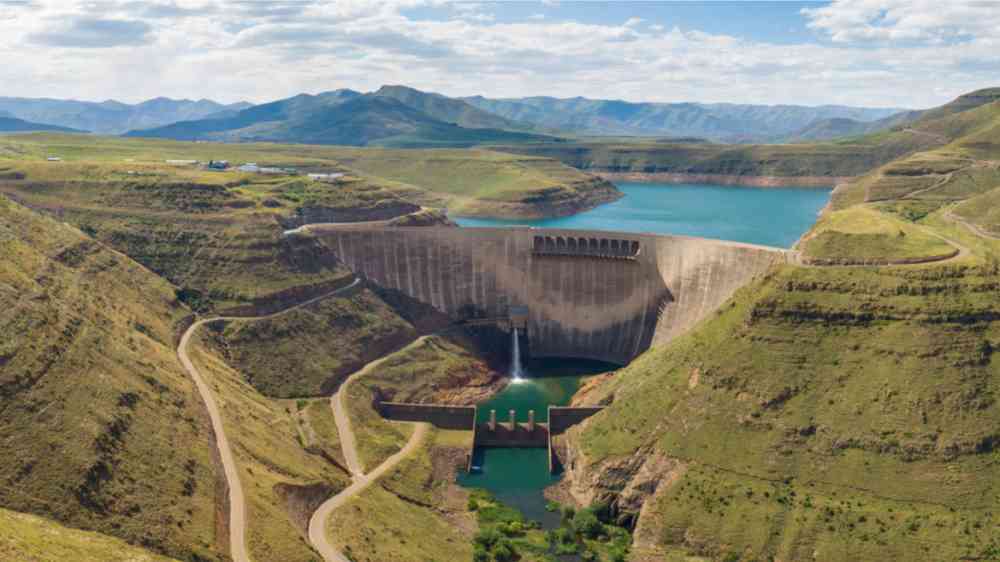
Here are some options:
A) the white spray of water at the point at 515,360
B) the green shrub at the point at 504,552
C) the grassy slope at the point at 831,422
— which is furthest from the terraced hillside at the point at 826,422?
the white spray of water at the point at 515,360

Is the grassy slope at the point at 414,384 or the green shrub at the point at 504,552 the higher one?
the grassy slope at the point at 414,384

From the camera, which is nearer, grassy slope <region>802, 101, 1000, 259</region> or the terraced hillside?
the terraced hillside

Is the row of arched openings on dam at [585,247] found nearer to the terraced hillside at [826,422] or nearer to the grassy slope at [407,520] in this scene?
the terraced hillside at [826,422]

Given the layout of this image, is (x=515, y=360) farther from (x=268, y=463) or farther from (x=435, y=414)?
(x=268, y=463)

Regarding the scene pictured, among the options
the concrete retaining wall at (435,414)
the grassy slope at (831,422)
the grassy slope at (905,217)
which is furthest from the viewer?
the concrete retaining wall at (435,414)

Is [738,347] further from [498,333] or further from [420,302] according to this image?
[420,302]

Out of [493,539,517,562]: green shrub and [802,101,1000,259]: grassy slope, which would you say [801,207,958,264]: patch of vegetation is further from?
[493,539,517,562]: green shrub

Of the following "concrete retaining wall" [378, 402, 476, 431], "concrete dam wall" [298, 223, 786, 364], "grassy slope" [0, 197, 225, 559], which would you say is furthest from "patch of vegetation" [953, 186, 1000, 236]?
"grassy slope" [0, 197, 225, 559]
